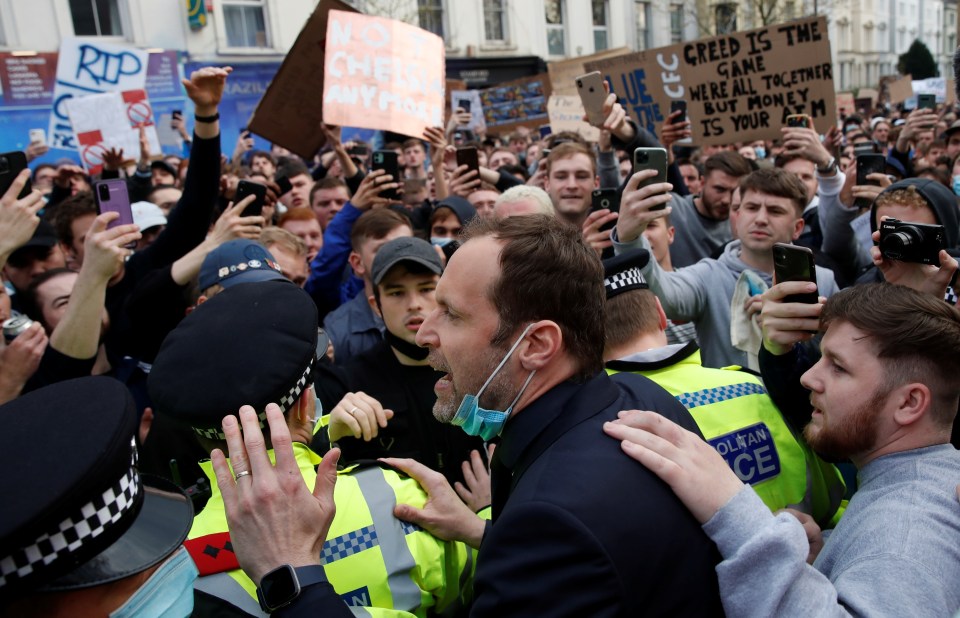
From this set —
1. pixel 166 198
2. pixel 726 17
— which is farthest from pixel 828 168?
pixel 726 17

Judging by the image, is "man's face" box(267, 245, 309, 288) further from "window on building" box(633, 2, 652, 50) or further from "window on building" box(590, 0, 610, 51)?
"window on building" box(633, 2, 652, 50)

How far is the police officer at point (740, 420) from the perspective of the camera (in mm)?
2229

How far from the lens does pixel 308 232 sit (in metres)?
5.41

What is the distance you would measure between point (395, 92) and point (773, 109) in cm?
335

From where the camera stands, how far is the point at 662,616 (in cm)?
140

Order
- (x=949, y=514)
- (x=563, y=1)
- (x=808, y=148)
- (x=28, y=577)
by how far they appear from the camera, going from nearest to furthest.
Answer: (x=28, y=577)
(x=949, y=514)
(x=808, y=148)
(x=563, y=1)

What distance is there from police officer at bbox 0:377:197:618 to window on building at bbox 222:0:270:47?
21330mm

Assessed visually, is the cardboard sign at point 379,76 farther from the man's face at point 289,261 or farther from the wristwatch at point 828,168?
the wristwatch at point 828,168

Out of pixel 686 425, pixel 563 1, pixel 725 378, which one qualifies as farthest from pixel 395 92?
pixel 563 1

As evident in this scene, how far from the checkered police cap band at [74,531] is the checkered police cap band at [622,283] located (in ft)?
5.63

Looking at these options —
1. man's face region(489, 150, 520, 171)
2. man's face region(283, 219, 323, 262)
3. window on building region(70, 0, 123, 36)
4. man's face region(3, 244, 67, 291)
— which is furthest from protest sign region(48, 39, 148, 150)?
window on building region(70, 0, 123, 36)

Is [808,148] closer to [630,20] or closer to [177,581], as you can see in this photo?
[177,581]

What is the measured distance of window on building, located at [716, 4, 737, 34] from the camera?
3232cm

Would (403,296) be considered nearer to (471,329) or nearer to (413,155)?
(471,329)
